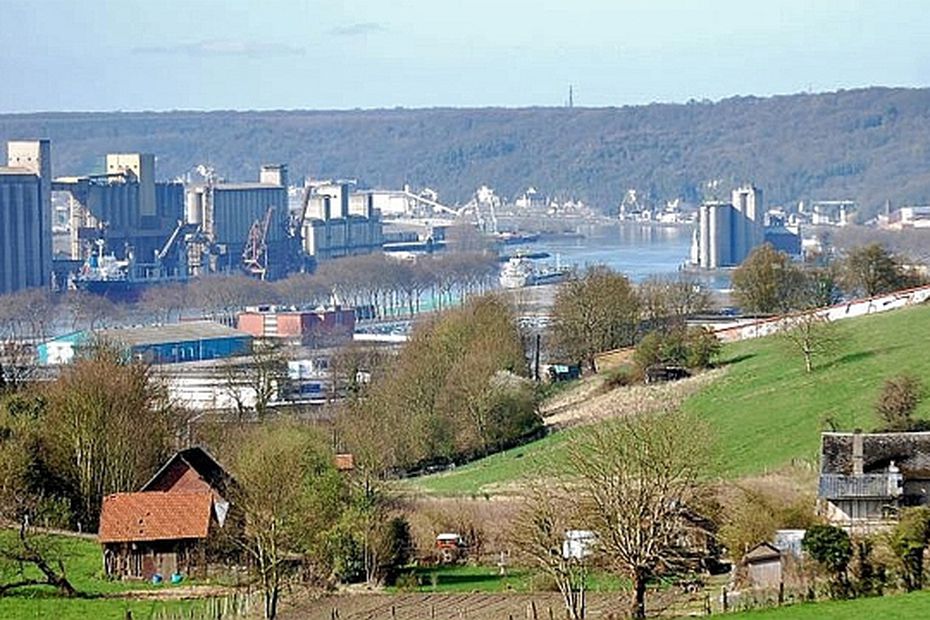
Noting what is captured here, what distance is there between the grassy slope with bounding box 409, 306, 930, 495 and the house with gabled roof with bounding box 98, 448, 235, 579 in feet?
12.5

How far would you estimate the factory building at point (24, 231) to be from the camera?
84.4m

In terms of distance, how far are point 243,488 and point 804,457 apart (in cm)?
543

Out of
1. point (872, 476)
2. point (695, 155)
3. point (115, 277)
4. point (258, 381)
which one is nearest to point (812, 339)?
point (872, 476)

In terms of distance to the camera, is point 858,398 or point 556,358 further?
point 556,358

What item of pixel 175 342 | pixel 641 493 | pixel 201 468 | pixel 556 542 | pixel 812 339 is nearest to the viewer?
pixel 641 493

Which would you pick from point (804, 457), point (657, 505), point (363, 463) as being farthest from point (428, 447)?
point (657, 505)

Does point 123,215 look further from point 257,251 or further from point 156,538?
point 156,538

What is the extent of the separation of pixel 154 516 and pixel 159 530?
0.28m

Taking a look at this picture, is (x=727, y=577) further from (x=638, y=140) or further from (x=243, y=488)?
(x=638, y=140)

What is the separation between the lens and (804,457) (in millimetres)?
19422

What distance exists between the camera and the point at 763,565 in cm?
1470

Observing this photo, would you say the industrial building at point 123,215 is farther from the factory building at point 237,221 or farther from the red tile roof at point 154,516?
the red tile roof at point 154,516

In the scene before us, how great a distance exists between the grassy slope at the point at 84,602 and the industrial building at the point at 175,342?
3219 centimetres

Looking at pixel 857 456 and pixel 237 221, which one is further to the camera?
pixel 237 221
